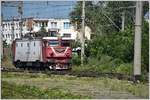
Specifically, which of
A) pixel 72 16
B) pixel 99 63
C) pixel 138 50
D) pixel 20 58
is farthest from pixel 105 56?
pixel 72 16

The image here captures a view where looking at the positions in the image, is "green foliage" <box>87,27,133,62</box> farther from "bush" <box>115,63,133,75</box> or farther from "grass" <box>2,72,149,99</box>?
"grass" <box>2,72,149,99</box>

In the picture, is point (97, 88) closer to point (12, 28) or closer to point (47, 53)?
point (47, 53)

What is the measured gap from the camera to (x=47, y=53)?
35.2 meters

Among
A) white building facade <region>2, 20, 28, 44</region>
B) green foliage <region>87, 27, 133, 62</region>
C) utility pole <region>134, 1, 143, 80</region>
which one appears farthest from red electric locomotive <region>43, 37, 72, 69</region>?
white building facade <region>2, 20, 28, 44</region>

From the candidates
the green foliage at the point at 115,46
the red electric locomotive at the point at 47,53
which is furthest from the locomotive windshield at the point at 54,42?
the green foliage at the point at 115,46

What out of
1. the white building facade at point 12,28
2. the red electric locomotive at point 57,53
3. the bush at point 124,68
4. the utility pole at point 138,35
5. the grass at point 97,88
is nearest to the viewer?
the grass at point 97,88

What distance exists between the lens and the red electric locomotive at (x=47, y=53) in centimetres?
3478

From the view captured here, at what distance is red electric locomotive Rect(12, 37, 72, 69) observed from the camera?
114 ft

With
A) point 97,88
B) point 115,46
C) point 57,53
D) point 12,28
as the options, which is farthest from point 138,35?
point 12,28

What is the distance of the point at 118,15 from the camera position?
212 feet

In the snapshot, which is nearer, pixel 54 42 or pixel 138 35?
pixel 138 35

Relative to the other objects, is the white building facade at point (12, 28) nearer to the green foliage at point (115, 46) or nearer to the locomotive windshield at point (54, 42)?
the green foliage at point (115, 46)

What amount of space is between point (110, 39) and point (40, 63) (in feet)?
24.1

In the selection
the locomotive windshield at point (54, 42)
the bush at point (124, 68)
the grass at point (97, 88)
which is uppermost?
the locomotive windshield at point (54, 42)
